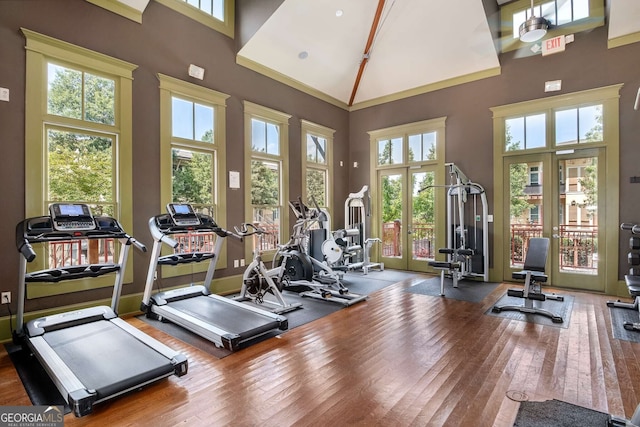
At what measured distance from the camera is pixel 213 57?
17.8 ft

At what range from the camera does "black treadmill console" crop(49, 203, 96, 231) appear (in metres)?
3.34

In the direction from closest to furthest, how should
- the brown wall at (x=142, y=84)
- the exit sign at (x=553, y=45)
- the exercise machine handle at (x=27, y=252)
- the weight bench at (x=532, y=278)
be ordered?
the exercise machine handle at (x=27, y=252) → the brown wall at (x=142, y=84) → the weight bench at (x=532, y=278) → the exit sign at (x=553, y=45)

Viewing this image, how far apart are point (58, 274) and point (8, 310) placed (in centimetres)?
99

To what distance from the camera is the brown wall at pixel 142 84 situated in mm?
3568

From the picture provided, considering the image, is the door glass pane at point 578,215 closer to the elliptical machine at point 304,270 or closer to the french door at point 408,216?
the french door at point 408,216

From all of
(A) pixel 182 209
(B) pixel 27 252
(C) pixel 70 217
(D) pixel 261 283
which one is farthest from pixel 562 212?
(B) pixel 27 252

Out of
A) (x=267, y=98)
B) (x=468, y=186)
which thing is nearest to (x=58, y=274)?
(x=267, y=98)

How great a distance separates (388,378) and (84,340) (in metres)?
2.74

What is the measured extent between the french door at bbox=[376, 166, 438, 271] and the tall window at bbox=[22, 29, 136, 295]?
210 inches

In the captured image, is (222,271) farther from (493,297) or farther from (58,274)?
(493,297)

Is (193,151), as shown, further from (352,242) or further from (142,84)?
(352,242)

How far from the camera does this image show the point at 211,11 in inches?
215

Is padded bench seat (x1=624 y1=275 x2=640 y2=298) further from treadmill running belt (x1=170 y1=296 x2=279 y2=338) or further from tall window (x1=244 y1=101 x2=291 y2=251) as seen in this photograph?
tall window (x1=244 y1=101 x2=291 y2=251)

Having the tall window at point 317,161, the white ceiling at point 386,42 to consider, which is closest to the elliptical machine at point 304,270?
the tall window at point 317,161
